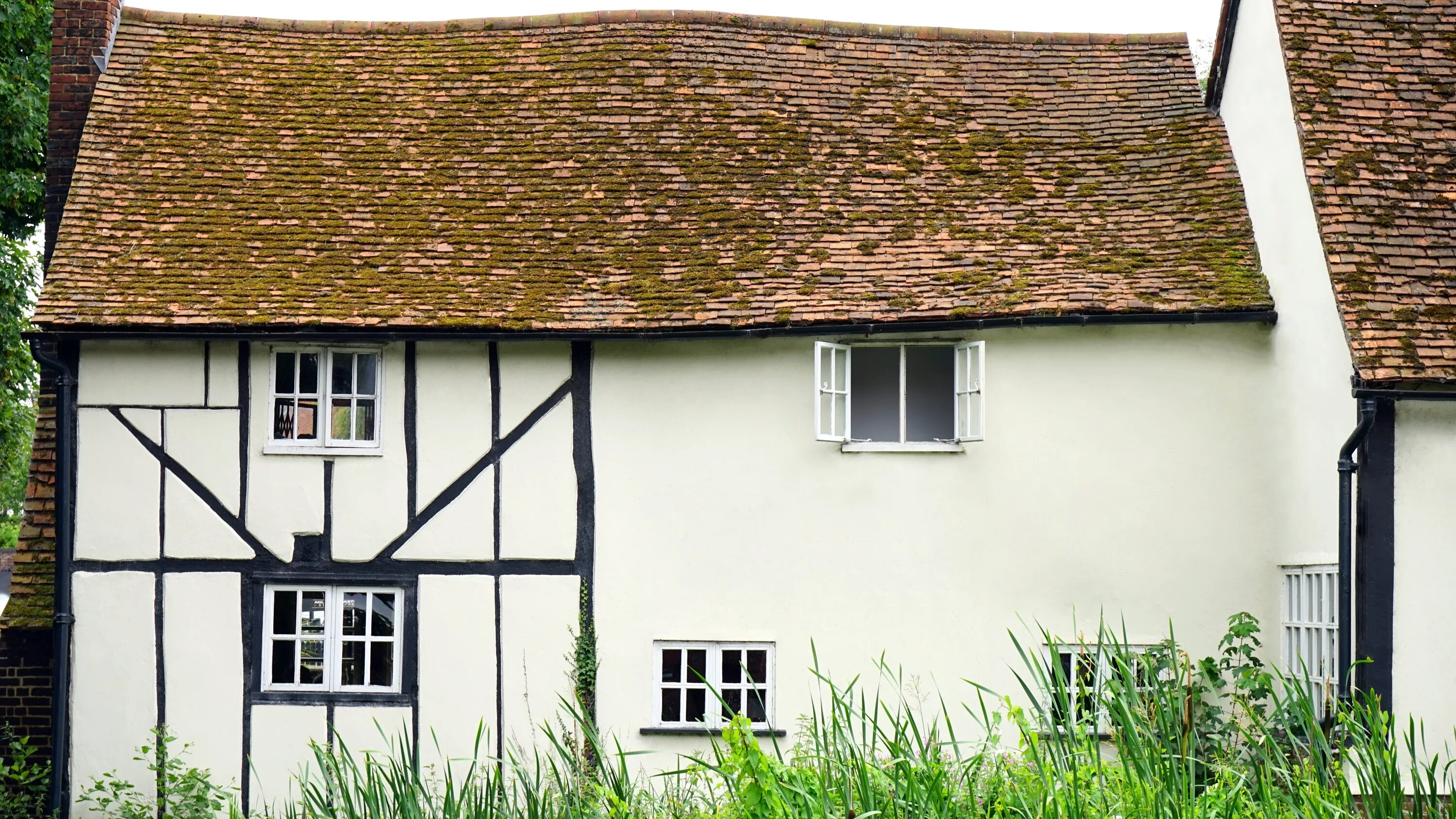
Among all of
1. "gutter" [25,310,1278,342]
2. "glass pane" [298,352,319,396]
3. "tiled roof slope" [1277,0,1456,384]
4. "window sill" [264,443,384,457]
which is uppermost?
"tiled roof slope" [1277,0,1456,384]

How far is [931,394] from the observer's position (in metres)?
11.7

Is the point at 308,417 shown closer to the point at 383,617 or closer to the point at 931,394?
the point at 383,617

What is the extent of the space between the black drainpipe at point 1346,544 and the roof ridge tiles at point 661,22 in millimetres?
5879

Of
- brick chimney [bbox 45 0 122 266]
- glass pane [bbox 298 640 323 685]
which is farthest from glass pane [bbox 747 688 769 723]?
brick chimney [bbox 45 0 122 266]

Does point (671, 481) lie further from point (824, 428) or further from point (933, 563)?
point (933, 563)

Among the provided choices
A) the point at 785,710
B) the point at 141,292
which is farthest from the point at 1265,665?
the point at 141,292

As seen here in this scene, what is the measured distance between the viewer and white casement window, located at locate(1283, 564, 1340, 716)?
9703 mm

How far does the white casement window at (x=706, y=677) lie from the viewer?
1104 centimetres

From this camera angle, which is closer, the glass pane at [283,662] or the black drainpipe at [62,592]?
the black drainpipe at [62,592]

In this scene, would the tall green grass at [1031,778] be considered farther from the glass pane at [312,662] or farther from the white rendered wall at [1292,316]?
the glass pane at [312,662]

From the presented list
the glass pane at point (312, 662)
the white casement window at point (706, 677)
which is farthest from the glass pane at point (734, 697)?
the glass pane at point (312, 662)

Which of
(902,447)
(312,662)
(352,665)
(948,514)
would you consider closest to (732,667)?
(948,514)

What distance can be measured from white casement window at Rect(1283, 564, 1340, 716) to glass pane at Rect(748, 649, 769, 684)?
12.5ft

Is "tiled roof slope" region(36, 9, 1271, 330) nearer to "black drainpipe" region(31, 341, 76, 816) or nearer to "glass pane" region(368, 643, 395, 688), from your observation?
"black drainpipe" region(31, 341, 76, 816)
